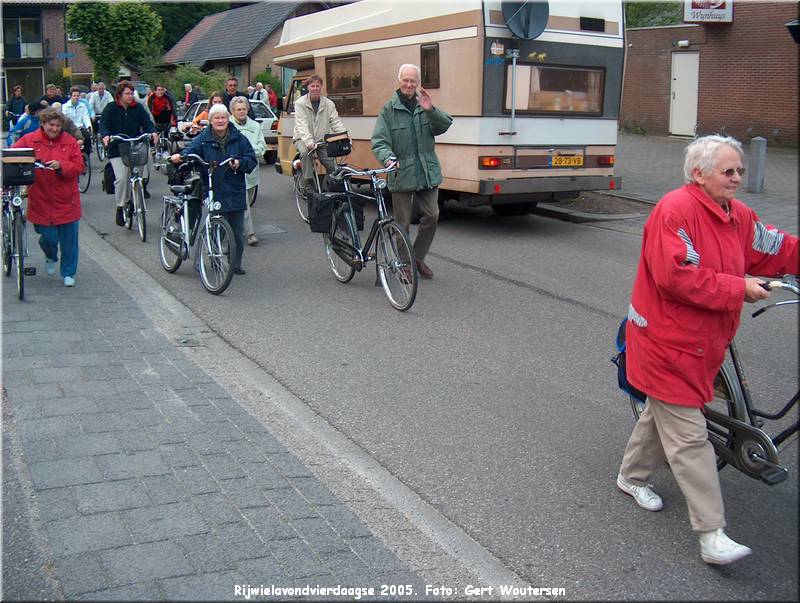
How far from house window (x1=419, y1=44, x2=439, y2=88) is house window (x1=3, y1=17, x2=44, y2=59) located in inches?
2072

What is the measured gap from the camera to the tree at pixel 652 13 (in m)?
31.5

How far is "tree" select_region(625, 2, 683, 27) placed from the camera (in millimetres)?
31500

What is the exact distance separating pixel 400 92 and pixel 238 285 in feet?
8.22

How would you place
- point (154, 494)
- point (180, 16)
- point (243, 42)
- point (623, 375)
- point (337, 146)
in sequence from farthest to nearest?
point (180, 16) < point (243, 42) < point (337, 146) < point (623, 375) < point (154, 494)

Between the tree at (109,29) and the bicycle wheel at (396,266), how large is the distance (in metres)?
29.2

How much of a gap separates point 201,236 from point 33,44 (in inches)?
2223

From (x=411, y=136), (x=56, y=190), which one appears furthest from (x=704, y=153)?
(x=56, y=190)

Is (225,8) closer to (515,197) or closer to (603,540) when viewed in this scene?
(515,197)

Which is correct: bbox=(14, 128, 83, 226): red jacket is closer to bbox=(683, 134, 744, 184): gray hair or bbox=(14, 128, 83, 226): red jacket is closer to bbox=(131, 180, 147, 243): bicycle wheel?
bbox=(131, 180, 147, 243): bicycle wheel

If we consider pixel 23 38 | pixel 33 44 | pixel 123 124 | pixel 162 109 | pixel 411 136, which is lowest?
pixel 411 136

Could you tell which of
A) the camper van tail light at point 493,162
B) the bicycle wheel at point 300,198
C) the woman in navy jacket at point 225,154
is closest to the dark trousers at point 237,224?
the woman in navy jacket at point 225,154

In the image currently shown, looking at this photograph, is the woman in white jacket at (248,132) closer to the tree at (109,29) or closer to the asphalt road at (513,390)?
the asphalt road at (513,390)

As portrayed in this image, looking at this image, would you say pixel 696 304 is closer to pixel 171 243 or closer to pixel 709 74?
pixel 171 243

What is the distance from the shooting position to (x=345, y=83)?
45.1 ft
